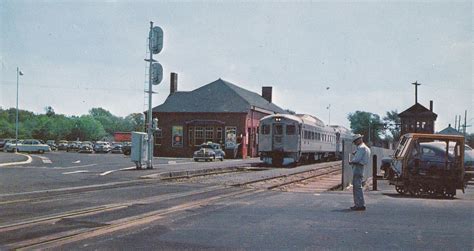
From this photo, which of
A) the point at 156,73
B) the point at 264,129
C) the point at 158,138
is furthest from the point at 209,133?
the point at 156,73

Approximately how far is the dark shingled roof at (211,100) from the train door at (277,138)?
22186 mm

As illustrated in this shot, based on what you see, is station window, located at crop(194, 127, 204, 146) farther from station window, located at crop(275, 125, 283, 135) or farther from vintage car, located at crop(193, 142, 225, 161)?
station window, located at crop(275, 125, 283, 135)

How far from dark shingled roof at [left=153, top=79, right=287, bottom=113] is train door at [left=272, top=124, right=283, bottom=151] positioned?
2219 centimetres

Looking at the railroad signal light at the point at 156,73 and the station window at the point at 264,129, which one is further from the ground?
the railroad signal light at the point at 156,73

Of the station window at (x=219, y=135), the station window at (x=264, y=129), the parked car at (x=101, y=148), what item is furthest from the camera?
the parked car at (x=101, y=148)

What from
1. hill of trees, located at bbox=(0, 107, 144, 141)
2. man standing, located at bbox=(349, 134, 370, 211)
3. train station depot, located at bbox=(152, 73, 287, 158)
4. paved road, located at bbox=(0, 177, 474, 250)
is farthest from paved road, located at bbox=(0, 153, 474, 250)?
hill of trees, located at bbox=(0, 107, 144, 141)

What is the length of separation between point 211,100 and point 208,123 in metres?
3.55

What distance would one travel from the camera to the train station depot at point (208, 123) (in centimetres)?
6009

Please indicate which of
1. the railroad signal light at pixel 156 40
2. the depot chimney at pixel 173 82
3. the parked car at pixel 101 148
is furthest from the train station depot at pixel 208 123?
the railroad signal light at pixel 156 40

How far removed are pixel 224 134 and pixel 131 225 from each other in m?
51.3

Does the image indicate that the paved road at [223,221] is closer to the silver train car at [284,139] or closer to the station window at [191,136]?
the silver train car at [284,139]

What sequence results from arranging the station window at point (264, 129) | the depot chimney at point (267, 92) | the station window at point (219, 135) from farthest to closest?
the depot chimney at point (267, 92) < the station window at point (219, 135) < the station window at point (264, 129)

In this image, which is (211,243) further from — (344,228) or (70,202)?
(70,202)

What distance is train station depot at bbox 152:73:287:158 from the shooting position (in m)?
60.1
